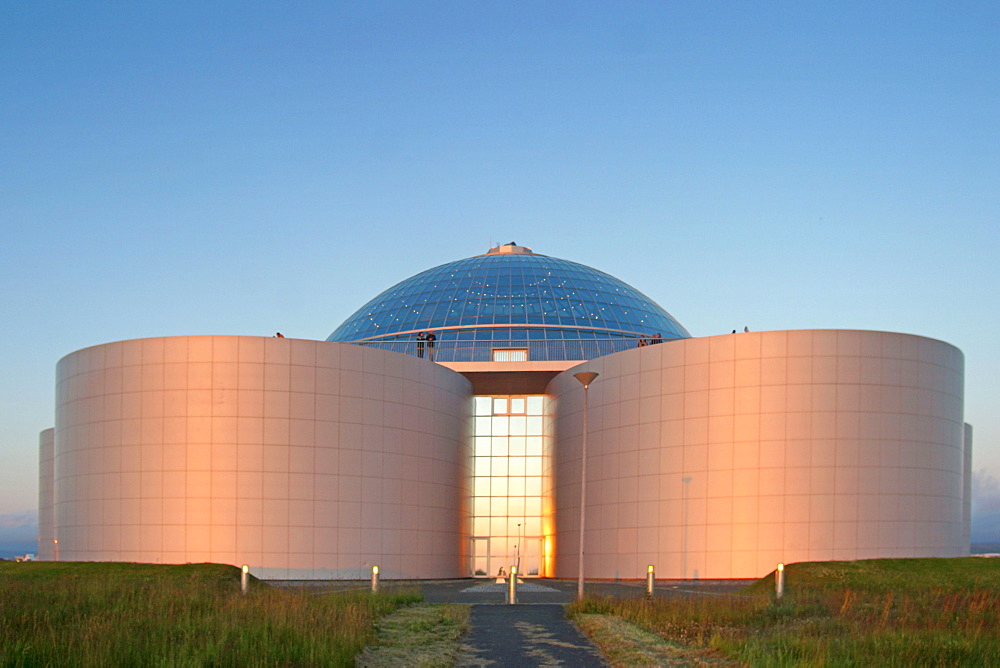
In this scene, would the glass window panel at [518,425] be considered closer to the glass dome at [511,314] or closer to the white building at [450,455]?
the glass dome at [511,314]

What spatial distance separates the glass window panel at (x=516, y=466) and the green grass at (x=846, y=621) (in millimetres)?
23957

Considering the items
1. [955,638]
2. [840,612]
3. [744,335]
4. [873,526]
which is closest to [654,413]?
[744,335]

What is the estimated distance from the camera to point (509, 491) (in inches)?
2078

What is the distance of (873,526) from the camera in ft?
128

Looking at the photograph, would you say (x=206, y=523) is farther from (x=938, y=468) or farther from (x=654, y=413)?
(x=938, y=468)

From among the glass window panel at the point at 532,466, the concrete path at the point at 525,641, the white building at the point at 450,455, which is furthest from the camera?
the glass window panel at the point at 532,466

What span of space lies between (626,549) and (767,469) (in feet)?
23.1

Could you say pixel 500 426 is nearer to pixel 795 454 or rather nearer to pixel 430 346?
pixel 430 346

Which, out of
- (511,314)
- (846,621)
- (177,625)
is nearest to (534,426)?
(511,314)

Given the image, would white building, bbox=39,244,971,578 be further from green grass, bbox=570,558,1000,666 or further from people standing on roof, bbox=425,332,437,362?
green grass, bbox=570,558,1000,666

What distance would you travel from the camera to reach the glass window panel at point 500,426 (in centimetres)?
5291

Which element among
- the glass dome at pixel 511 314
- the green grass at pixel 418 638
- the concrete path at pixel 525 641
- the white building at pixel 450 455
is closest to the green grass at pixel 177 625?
the green grass at pixel 418 638

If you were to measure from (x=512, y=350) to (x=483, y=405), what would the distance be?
3.21 meters

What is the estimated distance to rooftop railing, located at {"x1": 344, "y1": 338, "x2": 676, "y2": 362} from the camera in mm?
52719
